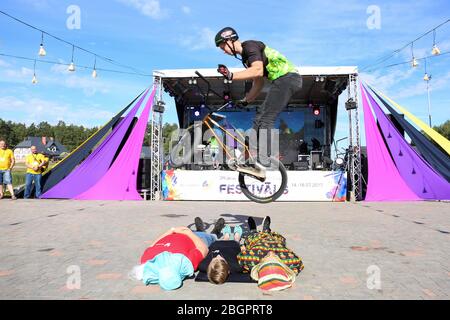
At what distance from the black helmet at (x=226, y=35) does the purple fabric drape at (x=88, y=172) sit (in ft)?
27.1

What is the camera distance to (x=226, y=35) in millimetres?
4117

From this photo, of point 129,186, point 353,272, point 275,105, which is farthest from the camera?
point 129,186

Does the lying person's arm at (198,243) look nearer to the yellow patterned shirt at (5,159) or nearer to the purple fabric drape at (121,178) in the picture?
the purple fabric drape at (121,178)

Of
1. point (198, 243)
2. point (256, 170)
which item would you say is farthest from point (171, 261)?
point (256, 170)

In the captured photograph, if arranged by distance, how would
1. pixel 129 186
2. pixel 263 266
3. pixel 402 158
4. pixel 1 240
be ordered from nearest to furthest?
pixel 263 266 < pixel 1 240 < pixel 402 158 < pixel 129 186

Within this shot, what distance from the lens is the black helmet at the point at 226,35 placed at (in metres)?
4.11

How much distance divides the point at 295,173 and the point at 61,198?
27.2 feet

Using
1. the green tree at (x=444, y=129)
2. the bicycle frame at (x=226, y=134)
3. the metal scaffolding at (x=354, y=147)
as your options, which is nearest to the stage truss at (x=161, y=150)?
the metal scaffolding at (x=354, y=147)

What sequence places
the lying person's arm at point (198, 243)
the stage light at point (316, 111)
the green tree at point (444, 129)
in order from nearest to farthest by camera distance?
1. the lying person's arm at point (198, 243)
2. the stage light at point (316, 111)
3. the green tree at point (444, 129)

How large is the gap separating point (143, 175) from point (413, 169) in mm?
9453

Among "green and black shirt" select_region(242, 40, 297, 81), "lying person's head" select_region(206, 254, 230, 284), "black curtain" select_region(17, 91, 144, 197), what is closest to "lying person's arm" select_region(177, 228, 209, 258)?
"lying person's head" select_region(206, 254, 230, 284)

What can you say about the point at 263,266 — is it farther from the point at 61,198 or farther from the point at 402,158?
the point at 61,198

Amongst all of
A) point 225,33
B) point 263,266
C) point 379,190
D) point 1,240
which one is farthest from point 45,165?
point 379,190

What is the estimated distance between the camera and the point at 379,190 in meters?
11.1
